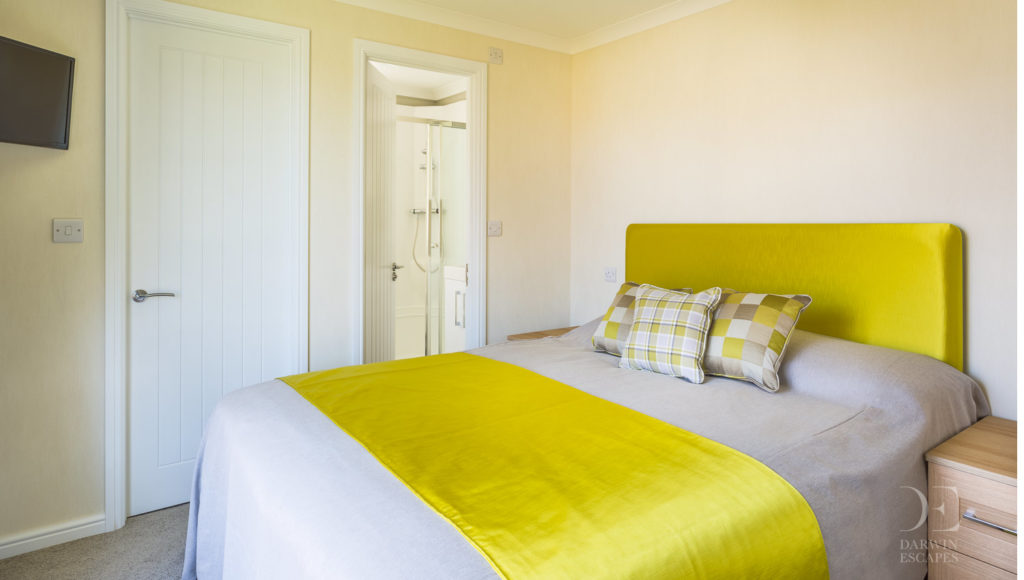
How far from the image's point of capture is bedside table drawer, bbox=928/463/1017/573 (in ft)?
5.79

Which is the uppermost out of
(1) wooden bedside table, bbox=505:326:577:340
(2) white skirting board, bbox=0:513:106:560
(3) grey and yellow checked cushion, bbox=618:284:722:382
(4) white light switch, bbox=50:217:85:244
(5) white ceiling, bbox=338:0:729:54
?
(5) white ceiling, bbox=338:0:729:54

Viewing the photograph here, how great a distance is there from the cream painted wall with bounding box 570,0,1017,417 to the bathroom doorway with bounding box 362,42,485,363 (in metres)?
0.83

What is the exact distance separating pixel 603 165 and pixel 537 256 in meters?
0.73

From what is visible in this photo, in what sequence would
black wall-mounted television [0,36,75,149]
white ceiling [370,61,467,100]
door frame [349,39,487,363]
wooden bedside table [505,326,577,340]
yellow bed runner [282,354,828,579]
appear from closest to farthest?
1. yellow bed runner [282,354,828,579]
2. black wall-mounted television [0,36,75,149]
3. door frame [349,39,487,363]
4. wooden bedside table [505,326,577,340]
5. white ceiling [370,61,467,100]

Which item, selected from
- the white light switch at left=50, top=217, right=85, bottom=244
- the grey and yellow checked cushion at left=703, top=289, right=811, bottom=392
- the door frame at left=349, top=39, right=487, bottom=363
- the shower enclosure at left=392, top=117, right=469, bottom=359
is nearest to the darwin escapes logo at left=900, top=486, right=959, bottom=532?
the grey and yellow checked cushion at left=703, top=289, right=811, bottom=392

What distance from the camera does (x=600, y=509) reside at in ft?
4.33

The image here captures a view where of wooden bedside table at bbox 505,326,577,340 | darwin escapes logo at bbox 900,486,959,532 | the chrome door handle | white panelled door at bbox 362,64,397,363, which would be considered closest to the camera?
darwin escapes logo at bbox 900,486,959,532

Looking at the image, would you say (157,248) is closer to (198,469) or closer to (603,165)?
(198,469)

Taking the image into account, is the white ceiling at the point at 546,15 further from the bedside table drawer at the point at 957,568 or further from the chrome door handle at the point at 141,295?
the bedside table drawer at the point at 957,568

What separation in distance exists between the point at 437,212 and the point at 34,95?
8.59 ft

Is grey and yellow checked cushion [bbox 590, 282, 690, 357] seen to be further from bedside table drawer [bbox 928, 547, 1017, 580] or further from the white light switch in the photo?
the white light switch

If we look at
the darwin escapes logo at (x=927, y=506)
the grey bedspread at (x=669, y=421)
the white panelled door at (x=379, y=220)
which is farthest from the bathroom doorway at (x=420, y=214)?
the darwin escapes logo at (x=927, y=506)

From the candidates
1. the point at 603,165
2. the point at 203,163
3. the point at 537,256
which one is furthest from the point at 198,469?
the point at 603,165

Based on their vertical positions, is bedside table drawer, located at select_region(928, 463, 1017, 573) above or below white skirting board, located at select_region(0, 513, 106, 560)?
above
